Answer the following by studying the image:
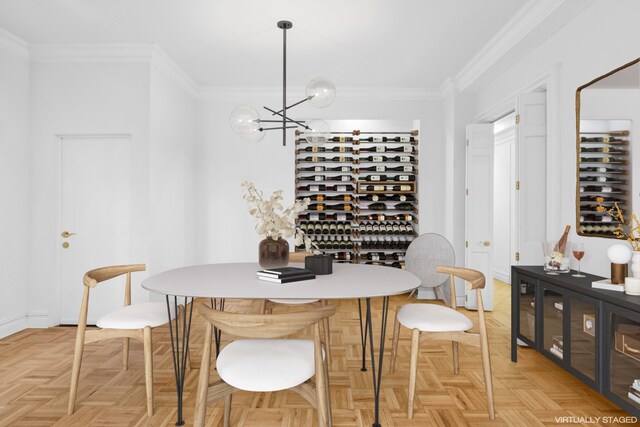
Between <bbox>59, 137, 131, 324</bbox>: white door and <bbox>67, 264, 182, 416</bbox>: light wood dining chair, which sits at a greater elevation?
<bbox>59, 137, 131, 324</bbox>: white door

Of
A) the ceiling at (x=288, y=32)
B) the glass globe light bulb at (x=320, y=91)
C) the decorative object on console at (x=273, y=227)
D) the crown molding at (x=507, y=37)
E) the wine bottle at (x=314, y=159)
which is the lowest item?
Answer: the decorative object on console at (x=273, y=227)

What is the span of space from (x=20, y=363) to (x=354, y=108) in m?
4.58

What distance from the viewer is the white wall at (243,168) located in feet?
18.1

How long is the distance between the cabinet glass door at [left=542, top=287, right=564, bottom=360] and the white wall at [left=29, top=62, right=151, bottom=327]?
3649 mm

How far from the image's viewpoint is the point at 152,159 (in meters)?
4.09

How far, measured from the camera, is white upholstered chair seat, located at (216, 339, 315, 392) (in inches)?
61.1

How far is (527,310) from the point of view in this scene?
2998 millimetres

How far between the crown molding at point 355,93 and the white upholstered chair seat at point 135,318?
3.73m

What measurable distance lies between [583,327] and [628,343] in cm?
35

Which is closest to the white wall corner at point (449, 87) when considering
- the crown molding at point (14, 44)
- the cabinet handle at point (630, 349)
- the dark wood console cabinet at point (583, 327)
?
the dark wood console cabinet at point (583, 327)

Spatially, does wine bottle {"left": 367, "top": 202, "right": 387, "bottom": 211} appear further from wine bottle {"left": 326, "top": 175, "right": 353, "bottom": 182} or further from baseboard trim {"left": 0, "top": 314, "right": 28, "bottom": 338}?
baseboard trim {"left": 0, "top": 314, "right": 28, "bottom": 338}

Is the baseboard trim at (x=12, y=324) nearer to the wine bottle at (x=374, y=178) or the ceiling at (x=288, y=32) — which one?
the ceiling at (x=288, y=32)

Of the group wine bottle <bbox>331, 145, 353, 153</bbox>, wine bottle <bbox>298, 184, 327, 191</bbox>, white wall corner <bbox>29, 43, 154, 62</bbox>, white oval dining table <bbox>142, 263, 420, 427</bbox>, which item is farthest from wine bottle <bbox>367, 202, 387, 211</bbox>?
white wall corner <bbox>29, 43, 154, 62</bbox>

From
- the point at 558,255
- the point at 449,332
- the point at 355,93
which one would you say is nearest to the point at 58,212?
the point at 355,93
